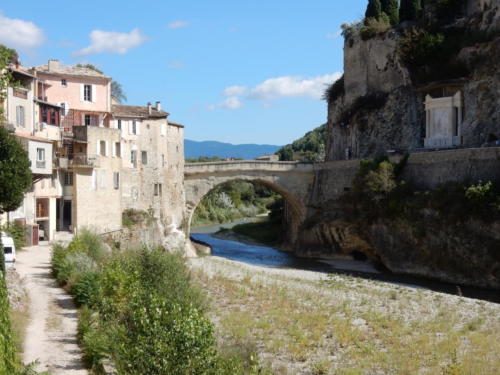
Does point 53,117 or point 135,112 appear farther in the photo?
point 135,112

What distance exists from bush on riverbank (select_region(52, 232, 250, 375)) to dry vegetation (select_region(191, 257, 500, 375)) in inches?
111

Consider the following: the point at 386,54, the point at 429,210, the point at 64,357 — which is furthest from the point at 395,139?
the point at 64,357

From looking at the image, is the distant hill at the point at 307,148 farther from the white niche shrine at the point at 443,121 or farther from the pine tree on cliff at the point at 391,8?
the white niche shrine at the point at 443,121

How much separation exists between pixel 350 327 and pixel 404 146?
113 feet

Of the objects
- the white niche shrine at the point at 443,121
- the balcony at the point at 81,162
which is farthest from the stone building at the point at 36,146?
the white niche shrine at the point at 443,121

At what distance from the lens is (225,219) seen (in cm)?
9581

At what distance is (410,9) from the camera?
6675 centimetres

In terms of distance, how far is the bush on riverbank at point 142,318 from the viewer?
1523 cm

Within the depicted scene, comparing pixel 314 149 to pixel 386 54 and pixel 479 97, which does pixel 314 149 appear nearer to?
pixel 386 54

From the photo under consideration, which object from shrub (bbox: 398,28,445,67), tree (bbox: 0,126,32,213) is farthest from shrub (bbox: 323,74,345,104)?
tree (bbox: 0,126,32,213)

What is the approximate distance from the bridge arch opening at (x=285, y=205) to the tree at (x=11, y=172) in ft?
80.4

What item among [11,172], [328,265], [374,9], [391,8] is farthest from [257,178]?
[11,172]

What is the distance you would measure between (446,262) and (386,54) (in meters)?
26.3

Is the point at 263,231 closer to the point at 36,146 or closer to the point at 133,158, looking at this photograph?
the point at 133,158
